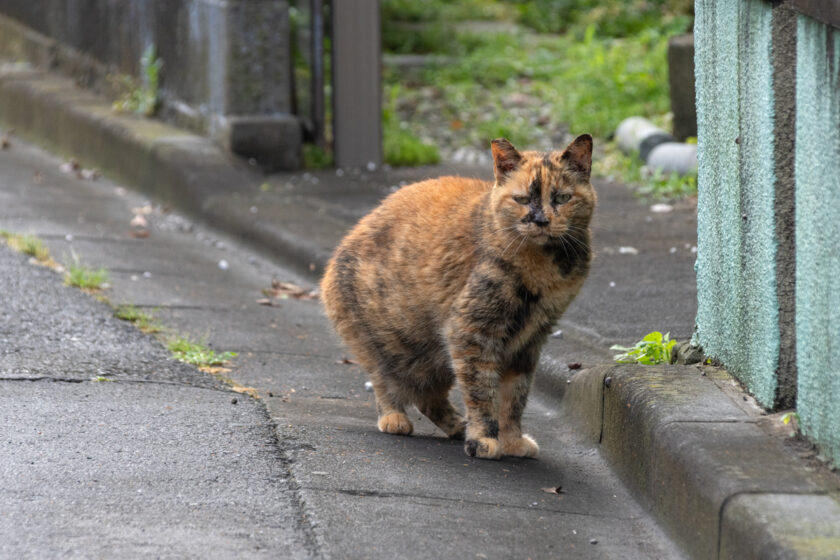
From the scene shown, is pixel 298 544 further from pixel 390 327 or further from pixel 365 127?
pixel 365 127

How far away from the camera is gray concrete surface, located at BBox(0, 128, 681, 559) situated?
2.98 meters

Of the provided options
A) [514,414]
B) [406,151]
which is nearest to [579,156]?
[514,414]

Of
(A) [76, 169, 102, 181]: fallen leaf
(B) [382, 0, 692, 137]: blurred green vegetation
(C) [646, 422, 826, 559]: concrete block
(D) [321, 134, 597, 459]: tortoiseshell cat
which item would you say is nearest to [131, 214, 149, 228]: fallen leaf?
(A) [76, 169, 102, 181]: fallen leaf

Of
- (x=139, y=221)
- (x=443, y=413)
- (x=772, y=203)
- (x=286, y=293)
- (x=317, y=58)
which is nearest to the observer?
(x=772, y=203)

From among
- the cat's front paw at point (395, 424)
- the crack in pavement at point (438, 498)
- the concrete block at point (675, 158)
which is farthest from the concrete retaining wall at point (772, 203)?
the concrete block at point (675, 158)

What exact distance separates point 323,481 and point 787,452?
132 cm

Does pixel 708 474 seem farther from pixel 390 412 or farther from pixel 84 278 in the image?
pixel 84 278

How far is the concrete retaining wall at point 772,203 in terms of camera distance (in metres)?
2.84

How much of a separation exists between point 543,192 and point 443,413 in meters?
1.07

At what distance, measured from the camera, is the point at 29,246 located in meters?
6.35

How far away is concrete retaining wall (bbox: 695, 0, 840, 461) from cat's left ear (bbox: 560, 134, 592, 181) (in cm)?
42

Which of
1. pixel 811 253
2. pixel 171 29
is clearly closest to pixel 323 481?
pixel 811 253

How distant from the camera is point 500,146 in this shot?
12.5 ft

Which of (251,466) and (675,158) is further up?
(675,158)
